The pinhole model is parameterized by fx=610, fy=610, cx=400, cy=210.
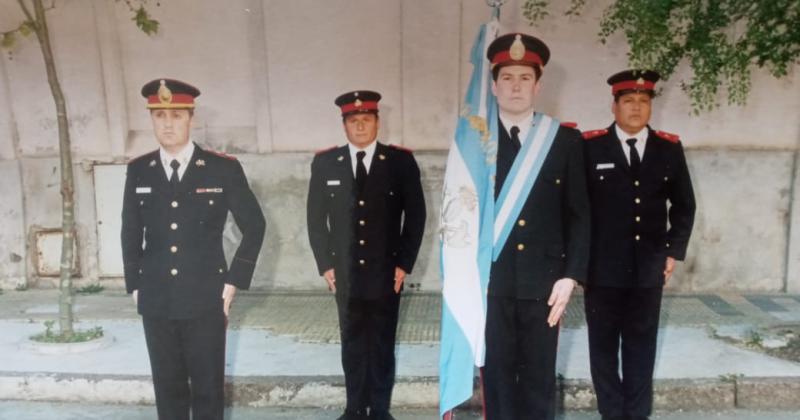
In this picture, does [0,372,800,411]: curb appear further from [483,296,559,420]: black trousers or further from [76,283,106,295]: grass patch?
[76,283,106,295]: grass patch

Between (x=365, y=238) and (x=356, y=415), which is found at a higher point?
(x=365, y=238)

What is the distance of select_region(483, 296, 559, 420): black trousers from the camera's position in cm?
292

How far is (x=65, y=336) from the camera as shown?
4953 mm

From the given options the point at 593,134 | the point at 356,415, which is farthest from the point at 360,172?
the point at 356,415

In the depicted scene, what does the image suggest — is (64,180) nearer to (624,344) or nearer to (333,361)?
(333,361)

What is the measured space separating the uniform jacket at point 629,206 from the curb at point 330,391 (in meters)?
1.08

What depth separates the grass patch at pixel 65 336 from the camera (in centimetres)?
493

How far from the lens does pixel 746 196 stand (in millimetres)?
6402

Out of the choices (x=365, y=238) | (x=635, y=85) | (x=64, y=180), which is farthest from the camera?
(x=64, y=180)

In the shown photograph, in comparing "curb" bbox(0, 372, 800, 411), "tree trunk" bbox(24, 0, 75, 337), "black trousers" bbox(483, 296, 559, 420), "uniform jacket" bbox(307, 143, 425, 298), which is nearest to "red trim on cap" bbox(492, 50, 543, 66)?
"uniform jacket" bbox(307, 143, 425, 298)

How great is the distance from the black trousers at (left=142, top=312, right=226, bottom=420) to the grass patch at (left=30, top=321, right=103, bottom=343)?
2286 millimetres

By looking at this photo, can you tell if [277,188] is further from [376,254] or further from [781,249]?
[781,249]

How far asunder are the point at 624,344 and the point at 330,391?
1.94 metres

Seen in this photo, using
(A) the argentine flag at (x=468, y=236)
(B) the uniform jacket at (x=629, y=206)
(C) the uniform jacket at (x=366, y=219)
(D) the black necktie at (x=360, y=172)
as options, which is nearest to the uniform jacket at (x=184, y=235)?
(C) the uniform jacket at (x=366, y=219)
